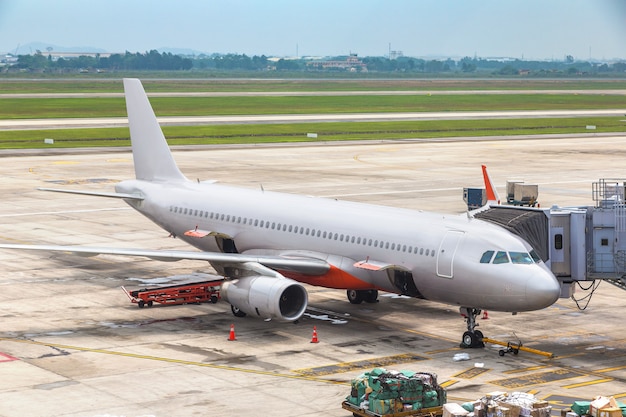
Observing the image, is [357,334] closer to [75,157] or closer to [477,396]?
[477,396]

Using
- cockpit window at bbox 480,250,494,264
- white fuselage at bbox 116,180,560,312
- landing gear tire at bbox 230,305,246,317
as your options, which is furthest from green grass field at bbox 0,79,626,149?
cockpit window at bbox 480,250,494,264

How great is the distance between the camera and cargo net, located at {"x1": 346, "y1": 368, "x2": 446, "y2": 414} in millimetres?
24531

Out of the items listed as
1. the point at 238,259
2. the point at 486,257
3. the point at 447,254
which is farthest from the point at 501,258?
the point at 238,259

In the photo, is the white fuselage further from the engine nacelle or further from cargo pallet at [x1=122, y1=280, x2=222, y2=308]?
the engine nacelle

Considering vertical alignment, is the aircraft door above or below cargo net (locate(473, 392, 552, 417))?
above

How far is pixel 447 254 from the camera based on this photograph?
106 ft

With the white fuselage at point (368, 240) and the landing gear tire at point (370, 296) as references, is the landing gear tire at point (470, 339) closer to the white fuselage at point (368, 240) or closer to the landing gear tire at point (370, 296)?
the white fuselage at point (368, 240)

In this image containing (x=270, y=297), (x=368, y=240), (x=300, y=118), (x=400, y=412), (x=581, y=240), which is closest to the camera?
(x=400, y=412)

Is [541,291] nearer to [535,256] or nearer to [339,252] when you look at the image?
[535,256]

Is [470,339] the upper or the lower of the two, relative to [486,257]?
lower

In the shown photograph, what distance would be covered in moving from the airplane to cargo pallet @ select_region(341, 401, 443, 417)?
268 inches

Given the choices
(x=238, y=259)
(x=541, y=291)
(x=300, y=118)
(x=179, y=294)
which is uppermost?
(x=300, y=118)

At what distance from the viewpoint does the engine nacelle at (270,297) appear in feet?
109

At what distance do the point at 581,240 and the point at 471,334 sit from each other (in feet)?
14.3
